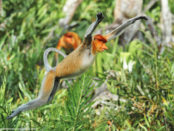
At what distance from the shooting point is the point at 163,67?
1972 millimetres

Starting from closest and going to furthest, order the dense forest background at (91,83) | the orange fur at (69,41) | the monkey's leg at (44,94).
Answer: the monkey's leg at (44,94) → the dense forest background at (91,83) → the orange fur at (69,41)

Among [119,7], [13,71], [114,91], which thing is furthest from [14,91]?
[119,7]

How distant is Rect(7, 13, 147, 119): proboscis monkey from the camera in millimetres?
894

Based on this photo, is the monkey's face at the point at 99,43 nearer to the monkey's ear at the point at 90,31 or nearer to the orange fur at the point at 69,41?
the monkey's ear at the point at 90,31

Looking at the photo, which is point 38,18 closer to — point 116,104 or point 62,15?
point 62,15

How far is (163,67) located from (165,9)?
1.03 metres

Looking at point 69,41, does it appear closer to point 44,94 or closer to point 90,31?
point 44,94

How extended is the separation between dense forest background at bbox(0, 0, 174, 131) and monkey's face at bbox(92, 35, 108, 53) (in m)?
0.44

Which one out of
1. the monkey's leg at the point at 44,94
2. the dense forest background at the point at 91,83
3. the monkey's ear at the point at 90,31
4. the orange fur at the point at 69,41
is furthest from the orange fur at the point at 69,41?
the monkey's ear at the point at 90,31

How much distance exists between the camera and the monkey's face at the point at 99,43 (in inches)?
35.1

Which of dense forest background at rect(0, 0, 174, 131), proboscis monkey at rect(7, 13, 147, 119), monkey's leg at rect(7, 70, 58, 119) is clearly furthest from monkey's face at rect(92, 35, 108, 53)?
dense forest background at rect(0, 0, 174, 131)

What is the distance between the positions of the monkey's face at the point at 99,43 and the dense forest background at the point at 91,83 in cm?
44

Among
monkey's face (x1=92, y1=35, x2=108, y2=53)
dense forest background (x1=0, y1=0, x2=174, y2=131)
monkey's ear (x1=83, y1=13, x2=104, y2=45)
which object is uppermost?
monkey's ear (x1=83, y1=13, x2=104, y2=45)

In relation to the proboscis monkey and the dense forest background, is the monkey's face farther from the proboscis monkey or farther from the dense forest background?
the dense forest background
